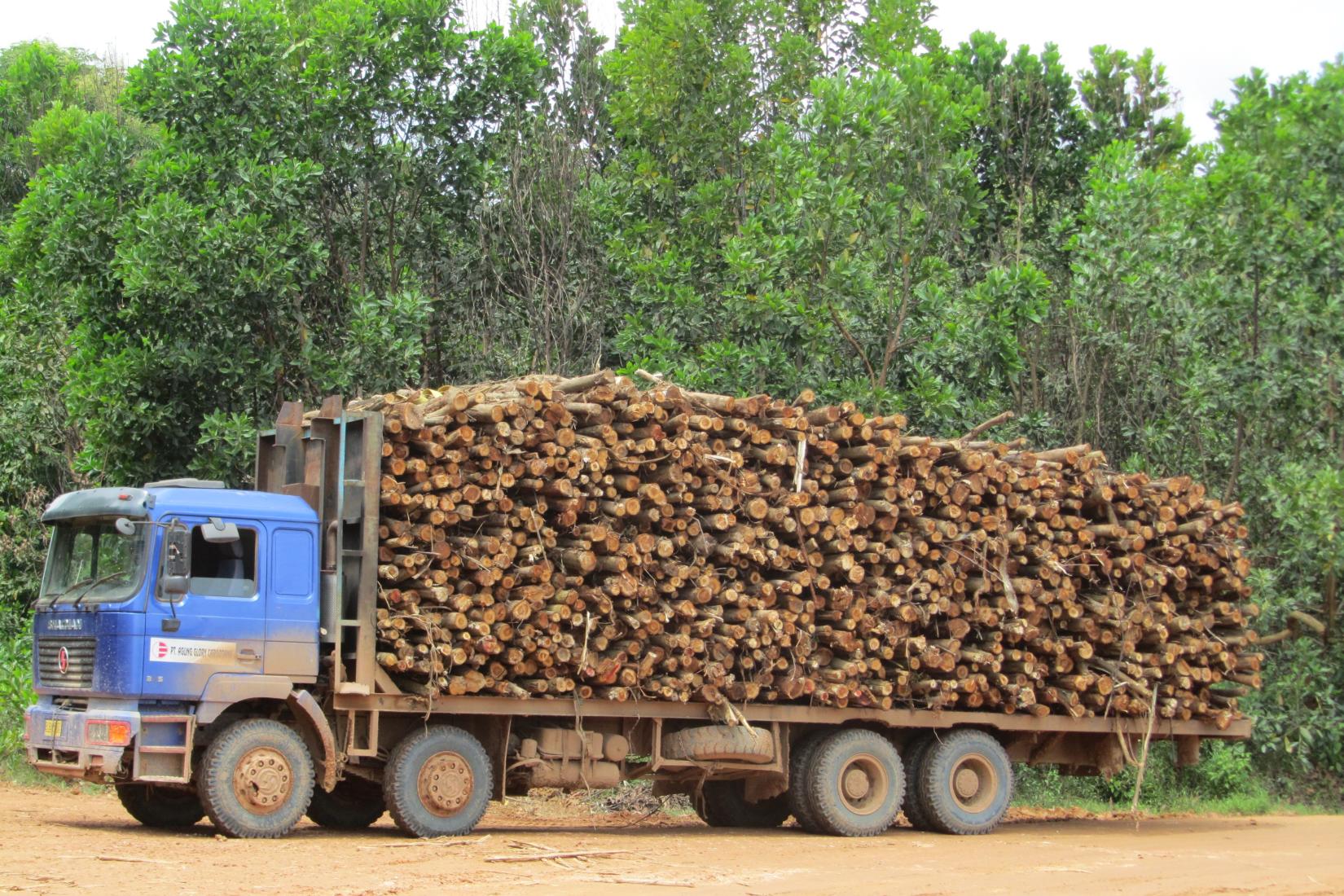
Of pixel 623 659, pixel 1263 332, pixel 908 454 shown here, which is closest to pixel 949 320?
pixel 1263 332

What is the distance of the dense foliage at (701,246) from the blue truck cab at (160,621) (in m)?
4.49

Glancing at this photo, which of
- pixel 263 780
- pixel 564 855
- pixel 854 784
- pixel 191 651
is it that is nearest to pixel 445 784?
pixel 564 855

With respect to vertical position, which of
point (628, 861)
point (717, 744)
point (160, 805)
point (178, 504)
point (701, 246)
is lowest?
point (628, 861)

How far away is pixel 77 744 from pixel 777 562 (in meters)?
5.67

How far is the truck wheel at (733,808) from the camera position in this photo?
552 inches

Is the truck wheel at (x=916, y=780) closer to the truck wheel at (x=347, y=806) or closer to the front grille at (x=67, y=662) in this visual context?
the truck wheel at (x=347, y=806)

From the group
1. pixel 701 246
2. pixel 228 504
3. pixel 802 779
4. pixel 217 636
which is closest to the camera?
pixel 217 636

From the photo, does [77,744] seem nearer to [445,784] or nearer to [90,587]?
[90,587]

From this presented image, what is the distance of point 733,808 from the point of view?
46.0ft

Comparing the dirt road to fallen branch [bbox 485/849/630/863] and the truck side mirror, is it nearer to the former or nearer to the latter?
fallen branch [bbox 485/849/630/863]

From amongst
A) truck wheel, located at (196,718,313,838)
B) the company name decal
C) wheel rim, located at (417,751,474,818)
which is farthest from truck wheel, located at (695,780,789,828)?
the company name decal

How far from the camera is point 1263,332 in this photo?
18.0 m

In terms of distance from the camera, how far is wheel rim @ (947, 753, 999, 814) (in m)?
13.3

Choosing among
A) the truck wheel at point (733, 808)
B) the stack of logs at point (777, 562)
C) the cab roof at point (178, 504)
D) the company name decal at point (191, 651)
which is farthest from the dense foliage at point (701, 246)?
the truck wheel at point (733, 808)
